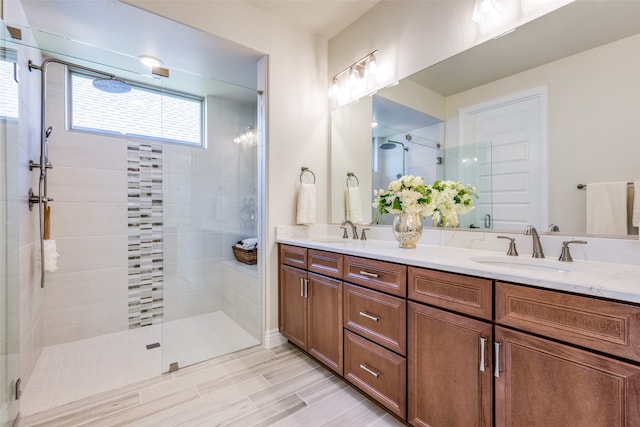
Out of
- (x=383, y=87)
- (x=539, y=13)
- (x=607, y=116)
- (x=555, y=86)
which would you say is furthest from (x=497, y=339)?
(x=383, y=87)

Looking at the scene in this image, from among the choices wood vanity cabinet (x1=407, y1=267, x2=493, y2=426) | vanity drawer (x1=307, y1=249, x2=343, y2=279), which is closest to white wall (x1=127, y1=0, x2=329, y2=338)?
vanity drawer (x1=307, y1=249, x2=343, y2=279)

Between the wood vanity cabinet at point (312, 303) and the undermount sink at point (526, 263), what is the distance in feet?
2.59

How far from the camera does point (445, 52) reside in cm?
180

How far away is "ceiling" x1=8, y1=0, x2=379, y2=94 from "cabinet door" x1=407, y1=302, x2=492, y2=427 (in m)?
2.19

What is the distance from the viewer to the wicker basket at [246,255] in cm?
252

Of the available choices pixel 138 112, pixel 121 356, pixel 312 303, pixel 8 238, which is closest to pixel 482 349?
pixel 312 303

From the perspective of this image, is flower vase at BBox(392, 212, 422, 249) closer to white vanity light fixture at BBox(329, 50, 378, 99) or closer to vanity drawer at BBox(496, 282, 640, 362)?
vanity drawer at BBox(496, 282, 640, 362)

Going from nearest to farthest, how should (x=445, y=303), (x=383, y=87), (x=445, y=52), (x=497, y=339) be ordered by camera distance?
(x=497, y=339), (x=445, y=303), (x=445, y=52), (x=383, y=87)

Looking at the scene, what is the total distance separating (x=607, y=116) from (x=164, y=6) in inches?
102

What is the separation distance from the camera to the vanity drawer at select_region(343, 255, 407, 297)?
1352 millimetres

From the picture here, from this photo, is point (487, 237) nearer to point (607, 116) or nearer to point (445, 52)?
point (607, 116)

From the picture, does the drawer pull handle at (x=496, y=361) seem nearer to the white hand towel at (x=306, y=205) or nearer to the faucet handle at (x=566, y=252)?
the faucet handle at (x=566, y=252)

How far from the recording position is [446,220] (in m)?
1.84

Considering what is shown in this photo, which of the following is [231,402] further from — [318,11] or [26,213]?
[318,11]
